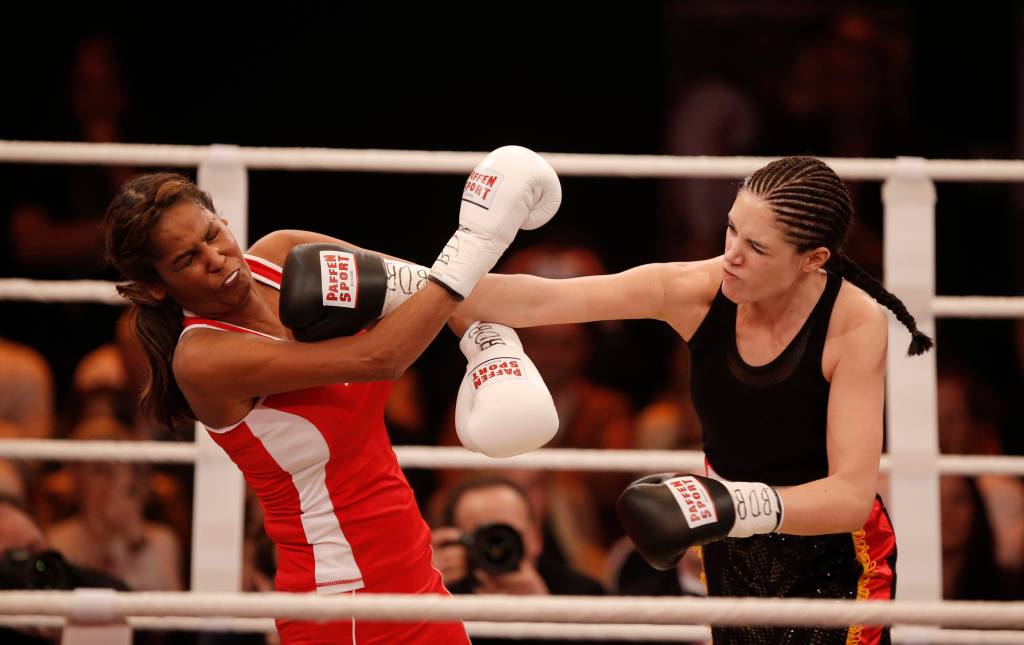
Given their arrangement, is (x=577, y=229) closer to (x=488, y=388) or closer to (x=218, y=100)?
(x=218, y=100)

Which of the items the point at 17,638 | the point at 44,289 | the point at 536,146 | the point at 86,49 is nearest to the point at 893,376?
the point at 44,289

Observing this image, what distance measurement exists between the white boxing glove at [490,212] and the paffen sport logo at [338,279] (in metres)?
0.11

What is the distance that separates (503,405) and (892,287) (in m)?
0.79

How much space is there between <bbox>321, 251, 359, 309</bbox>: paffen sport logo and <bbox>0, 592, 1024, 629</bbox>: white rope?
17.1 inches

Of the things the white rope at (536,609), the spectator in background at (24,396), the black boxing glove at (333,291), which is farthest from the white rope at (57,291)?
the spectator in background at (24,396)

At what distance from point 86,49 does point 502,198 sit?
2.49 metres

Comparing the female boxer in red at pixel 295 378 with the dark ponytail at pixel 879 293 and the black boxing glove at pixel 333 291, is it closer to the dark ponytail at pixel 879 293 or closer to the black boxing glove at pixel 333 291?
the black boxing glove at pixel 333 291

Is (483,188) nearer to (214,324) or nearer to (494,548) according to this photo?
(214,324)

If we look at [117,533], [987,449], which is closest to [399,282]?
[117,533]

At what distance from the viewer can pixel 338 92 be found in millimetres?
3674

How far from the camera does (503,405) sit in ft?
4.77

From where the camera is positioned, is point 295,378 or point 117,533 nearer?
point 295,378

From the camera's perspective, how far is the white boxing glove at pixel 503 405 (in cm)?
145

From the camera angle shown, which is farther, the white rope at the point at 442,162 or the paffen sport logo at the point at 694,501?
the white rope at the point at 442,162
